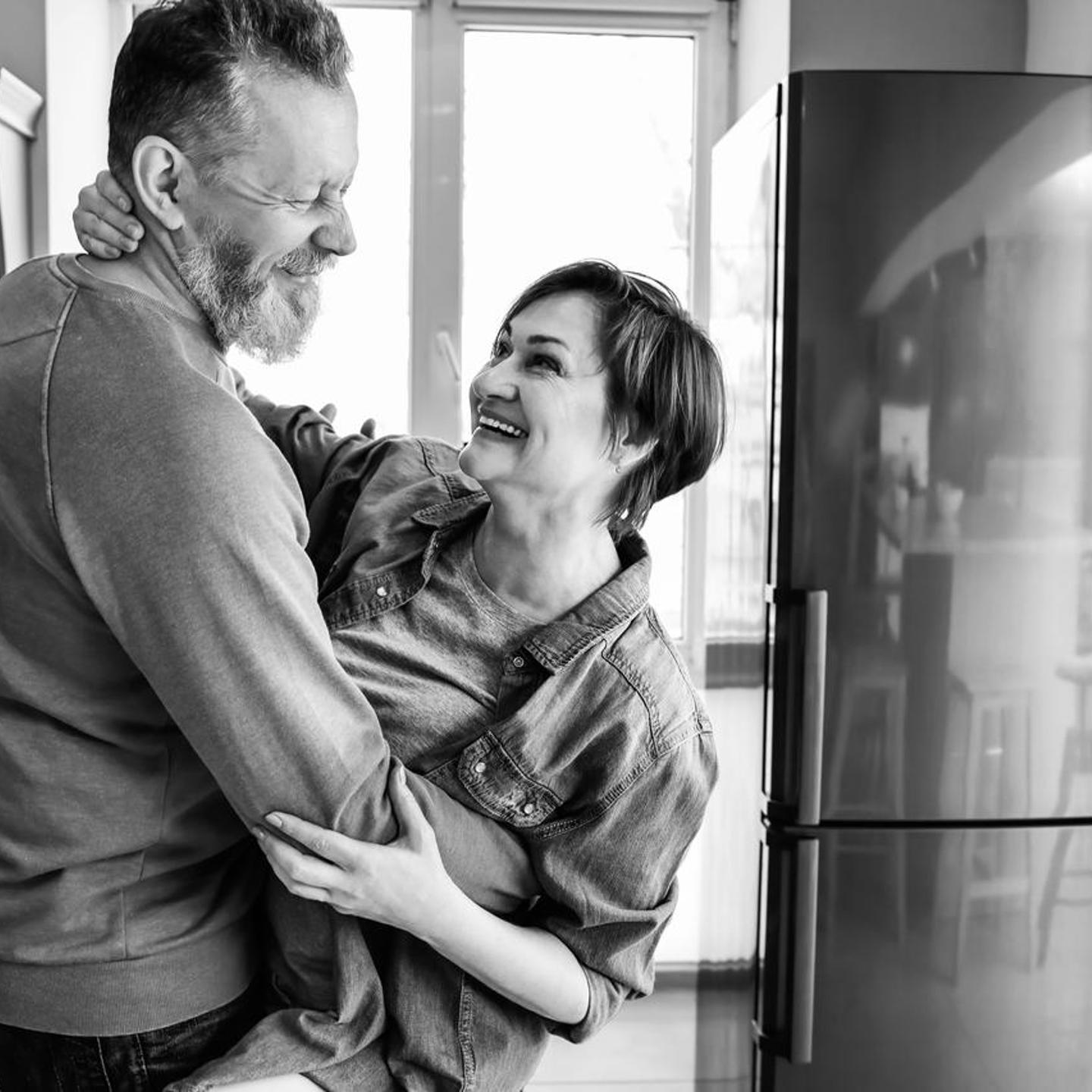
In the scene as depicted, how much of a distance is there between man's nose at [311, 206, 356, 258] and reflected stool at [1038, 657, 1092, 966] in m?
1.51

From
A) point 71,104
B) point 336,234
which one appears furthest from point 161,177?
point 71,104

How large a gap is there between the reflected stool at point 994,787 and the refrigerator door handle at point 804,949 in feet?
0.78

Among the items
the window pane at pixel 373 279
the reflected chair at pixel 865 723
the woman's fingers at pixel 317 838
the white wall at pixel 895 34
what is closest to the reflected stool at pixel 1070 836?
the reflected chair at pixel 865 723

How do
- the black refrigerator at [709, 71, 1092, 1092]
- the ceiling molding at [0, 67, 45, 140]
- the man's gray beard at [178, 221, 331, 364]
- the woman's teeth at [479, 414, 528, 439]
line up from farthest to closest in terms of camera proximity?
the ceiling molding at [0, 67, 45, 140]
the black refrigerator at [709, 71, 1092, 1092]
the woman's teeth at [479, 414, 528, 439]
the man's gray beard at [178, 221, 331, 364]

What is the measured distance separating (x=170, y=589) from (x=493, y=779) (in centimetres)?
42

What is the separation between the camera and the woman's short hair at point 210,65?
104 centimetres

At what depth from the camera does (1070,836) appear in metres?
2.18

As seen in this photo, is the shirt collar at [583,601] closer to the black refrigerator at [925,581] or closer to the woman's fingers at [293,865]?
the woman's fingers at [293,865]

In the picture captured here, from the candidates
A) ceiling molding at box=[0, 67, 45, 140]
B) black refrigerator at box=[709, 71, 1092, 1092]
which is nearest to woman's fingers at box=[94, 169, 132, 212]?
→ black refrigerator at box=[709, 71, 1092, 1092]

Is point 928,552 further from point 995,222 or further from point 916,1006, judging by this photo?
point 916,1006

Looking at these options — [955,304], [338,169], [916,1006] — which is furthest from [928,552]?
[338,169]

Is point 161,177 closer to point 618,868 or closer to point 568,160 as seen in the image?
point 618,868

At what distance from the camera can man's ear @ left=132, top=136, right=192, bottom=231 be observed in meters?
1.06

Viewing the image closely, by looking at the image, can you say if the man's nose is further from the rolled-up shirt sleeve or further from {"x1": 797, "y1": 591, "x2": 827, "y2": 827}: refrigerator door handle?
{"x1": 797, "y1": 591, "x2": 827, "y2": 827}: refrigerator door handle
